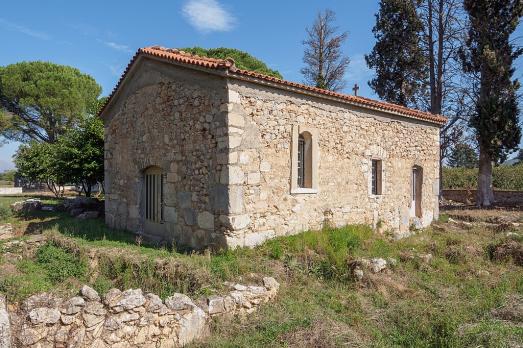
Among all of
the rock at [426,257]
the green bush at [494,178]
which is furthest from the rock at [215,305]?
the green bush at [494,178]

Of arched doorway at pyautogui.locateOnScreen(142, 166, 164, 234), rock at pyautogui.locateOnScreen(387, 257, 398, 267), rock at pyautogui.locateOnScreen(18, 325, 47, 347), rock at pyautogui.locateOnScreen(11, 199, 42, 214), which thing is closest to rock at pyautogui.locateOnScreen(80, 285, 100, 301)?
rock at pyautogui.locateOnScreen(18, 325, 47, 347)

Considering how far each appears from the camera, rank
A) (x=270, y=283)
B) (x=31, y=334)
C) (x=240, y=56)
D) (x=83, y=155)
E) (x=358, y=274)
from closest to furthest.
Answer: (x=31, y=334)
(x=270, y=283)
(x=358, y=274)
(x=83, y=155)
(x=240, y=56)

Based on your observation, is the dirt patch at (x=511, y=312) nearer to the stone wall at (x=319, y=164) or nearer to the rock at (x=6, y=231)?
the stone wall at (x=319, y=164)

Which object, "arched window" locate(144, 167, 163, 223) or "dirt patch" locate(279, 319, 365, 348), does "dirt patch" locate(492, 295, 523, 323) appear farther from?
"arched window" locate(144, 167, 163, 223)

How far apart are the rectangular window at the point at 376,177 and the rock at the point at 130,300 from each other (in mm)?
8125

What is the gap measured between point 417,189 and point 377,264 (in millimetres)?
6628

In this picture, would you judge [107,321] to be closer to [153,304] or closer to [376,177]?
[153,304]

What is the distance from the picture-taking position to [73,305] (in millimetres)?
5184

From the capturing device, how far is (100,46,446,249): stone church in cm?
816

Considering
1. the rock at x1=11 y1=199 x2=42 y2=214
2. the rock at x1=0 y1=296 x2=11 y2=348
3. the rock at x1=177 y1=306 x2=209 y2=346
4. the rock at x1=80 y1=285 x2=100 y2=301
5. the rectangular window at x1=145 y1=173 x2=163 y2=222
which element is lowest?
the rock at x1=177 y1=306 x2=209 y2=346

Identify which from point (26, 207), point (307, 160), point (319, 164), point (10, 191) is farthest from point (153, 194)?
point (10, 191)

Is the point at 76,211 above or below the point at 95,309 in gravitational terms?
above

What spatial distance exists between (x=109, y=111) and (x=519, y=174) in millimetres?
27318

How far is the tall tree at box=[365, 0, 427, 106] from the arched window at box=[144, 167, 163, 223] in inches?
619
